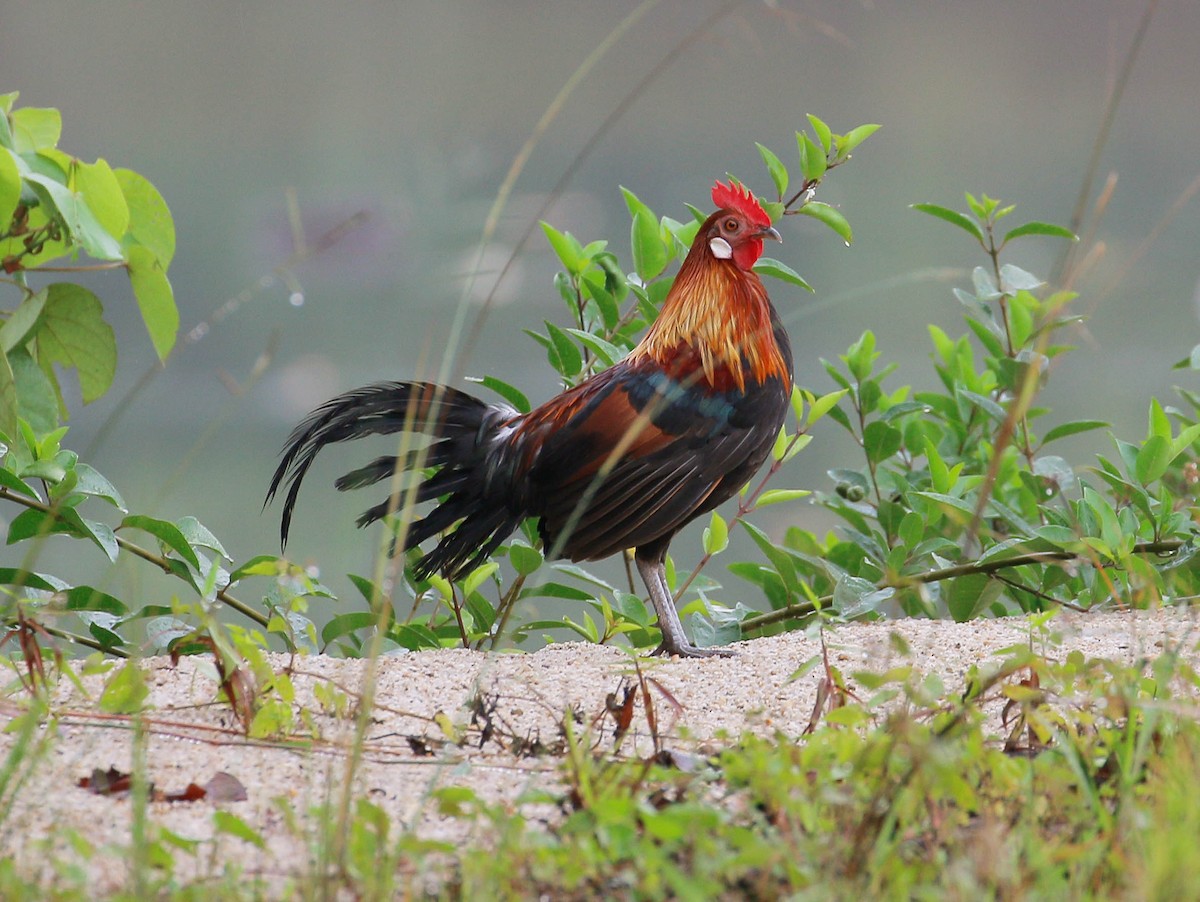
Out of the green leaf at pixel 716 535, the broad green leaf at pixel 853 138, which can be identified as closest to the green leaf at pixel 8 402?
the green leaf at pixel 716 535

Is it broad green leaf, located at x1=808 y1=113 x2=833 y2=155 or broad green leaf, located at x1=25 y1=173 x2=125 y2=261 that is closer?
broad green leaf, located at x1=25 y1=173 x2=125 y2=261

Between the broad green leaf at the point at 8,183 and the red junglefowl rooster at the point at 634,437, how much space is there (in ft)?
2.22

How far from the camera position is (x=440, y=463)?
2.48 metres

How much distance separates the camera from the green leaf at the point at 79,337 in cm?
186

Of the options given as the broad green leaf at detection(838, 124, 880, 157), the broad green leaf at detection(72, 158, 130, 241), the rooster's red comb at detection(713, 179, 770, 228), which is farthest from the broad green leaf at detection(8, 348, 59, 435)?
the broad green leaf at detection(838, 124, 880, 157)

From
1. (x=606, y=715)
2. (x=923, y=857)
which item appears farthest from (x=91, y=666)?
(x=923, y=857)

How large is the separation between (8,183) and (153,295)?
9.5 inches

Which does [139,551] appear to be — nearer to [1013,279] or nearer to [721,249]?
[721,249]

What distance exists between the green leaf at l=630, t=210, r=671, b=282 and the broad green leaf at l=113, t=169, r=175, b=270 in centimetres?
95

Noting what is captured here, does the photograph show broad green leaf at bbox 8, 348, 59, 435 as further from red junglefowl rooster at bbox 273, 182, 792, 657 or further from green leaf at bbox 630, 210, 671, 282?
green leaf at bbox 630, 210, 671, 282

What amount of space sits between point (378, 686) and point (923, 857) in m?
0.90

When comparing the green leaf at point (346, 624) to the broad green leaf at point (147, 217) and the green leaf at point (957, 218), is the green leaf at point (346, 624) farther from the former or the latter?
the green leaf at point (957, 218)

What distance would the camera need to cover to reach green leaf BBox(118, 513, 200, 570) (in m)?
1.92

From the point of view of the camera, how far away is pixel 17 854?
111cm
